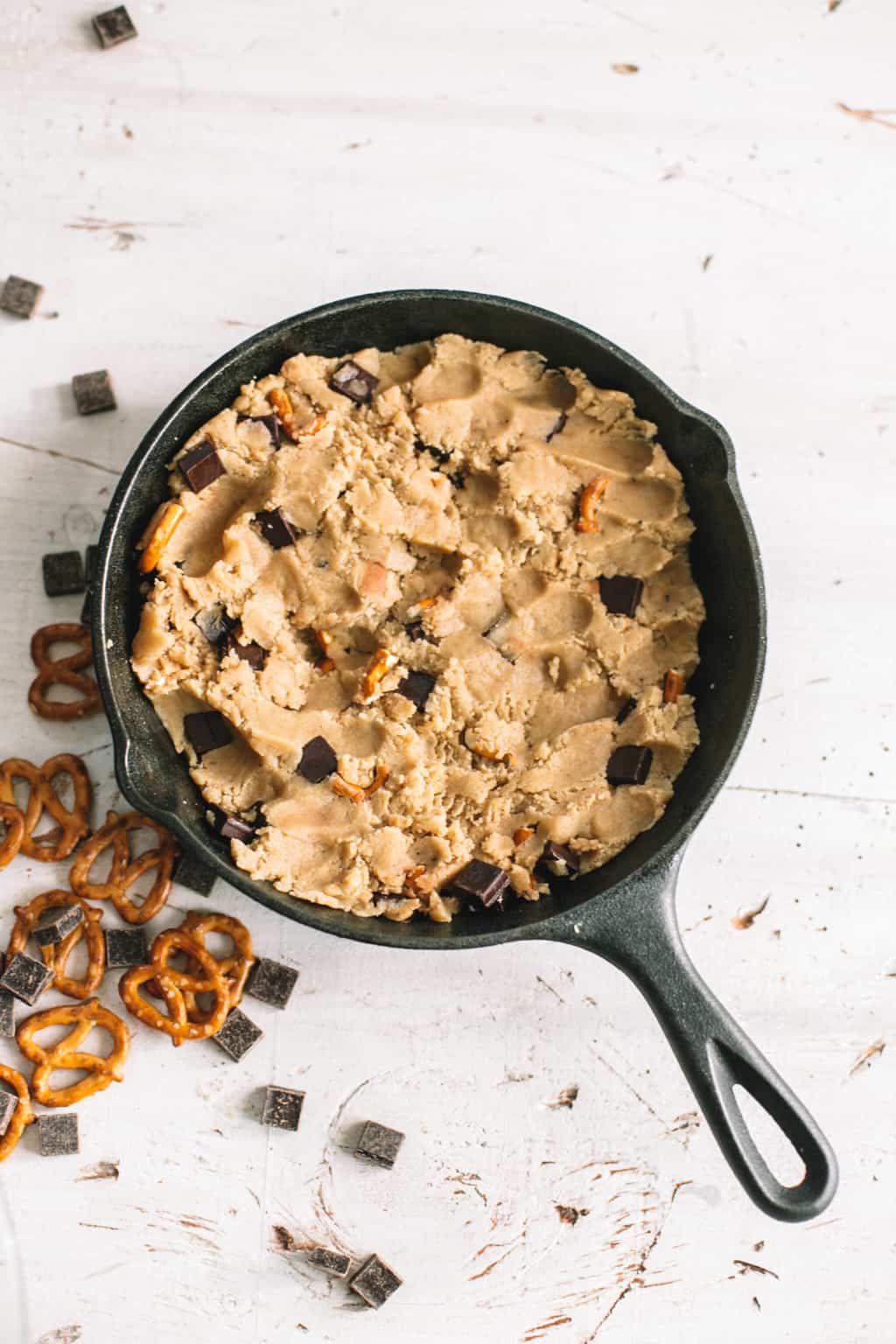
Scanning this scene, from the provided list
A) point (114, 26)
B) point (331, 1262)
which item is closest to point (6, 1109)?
point (331, 1262)

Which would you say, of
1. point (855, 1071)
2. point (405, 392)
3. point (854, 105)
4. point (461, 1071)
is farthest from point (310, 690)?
point (854, 105)

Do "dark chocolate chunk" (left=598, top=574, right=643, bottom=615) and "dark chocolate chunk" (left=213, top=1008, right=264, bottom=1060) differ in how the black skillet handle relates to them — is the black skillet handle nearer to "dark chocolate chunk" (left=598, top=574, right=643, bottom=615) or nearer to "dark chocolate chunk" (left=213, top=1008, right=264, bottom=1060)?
"dark chocolate chunk" (left=598, top=574, right=643, bottom=615)

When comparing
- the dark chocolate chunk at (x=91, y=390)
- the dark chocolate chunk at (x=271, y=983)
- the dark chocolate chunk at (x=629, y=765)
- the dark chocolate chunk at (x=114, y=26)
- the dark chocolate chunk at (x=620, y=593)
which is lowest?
the dark chocolate chunk at (x=271, y=983)

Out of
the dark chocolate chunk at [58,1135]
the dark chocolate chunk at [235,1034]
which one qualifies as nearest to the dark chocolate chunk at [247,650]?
the dark chocolate chunk at [235,1034]

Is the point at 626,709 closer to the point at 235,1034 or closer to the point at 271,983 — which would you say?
the point at 271,983

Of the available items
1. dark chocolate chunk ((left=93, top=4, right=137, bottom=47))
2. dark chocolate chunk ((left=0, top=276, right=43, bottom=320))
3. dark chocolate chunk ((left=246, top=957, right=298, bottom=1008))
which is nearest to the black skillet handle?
dark chocolate chunk ((left=246, top=957, right=298, bottom=1008))

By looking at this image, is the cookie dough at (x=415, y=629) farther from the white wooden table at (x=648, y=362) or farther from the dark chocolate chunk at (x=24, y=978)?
the dark chocolate chunk at (x=24, y=978)
